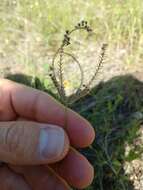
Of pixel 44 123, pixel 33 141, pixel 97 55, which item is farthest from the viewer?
pixel 97 55

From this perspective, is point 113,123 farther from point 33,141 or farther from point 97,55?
point 33,141

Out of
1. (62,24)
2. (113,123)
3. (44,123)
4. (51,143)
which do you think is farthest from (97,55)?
(51,143)

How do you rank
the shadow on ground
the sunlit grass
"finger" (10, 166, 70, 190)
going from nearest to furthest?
"finger" (10, 166, 70, 190) < the shadow on ground < the sunlit grass

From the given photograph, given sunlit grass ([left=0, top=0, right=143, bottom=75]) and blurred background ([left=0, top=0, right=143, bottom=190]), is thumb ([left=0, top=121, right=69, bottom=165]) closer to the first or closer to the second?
blurred background ([left=0, top=0, right=143, bottom=190])

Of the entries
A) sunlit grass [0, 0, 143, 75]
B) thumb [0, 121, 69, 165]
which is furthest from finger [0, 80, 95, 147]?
sunlit grass [0, 0, 143, 75]

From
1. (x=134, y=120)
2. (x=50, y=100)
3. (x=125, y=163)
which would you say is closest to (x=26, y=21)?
(x=134, y=120)

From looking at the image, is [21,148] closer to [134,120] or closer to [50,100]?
[50,100]

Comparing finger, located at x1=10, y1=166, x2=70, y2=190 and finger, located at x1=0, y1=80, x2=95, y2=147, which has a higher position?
finger, located at x1=0, y1=80, x2=95, y2=147

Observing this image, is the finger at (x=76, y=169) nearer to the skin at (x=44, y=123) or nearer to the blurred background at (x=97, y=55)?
the skin at (x=44, y=123)
